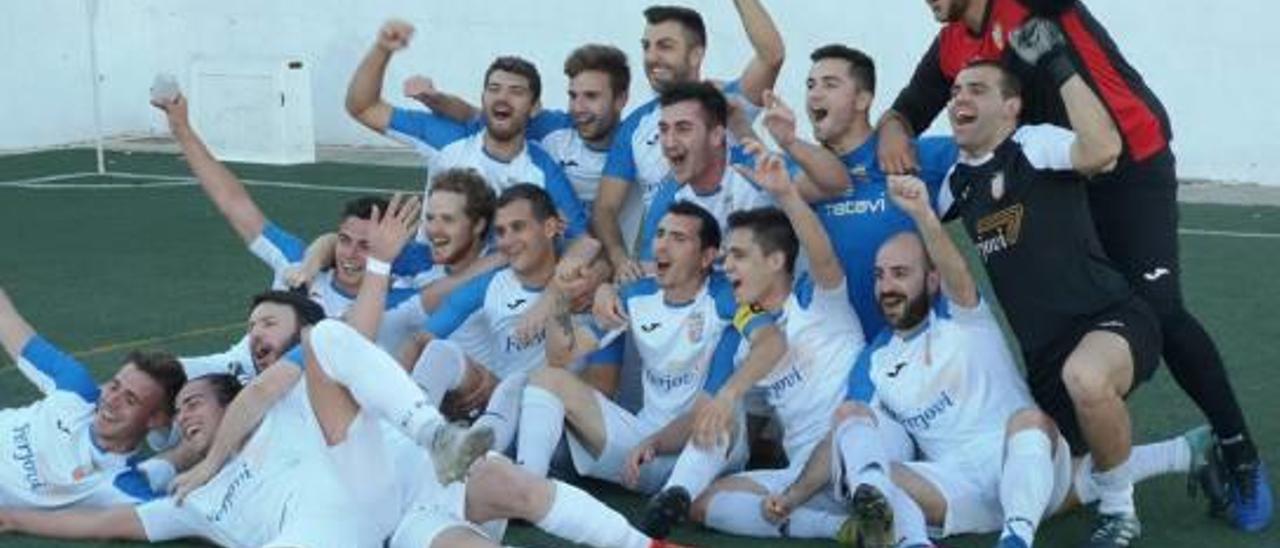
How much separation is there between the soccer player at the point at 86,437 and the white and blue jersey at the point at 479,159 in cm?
154

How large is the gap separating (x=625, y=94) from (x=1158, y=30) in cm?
779

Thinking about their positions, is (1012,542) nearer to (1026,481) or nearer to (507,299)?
(1026,481)

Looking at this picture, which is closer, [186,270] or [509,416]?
[509,416]

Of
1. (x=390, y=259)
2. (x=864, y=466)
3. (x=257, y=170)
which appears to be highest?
(x=390, y=259)

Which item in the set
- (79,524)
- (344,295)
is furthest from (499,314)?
(79,524)

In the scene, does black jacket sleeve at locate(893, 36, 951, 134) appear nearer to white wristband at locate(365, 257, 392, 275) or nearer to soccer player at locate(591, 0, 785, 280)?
soccer player at locate(591, 0, 785, 280)

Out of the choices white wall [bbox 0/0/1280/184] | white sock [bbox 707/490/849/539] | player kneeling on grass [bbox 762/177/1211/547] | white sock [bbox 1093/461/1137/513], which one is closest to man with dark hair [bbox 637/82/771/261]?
player kneeling on grass [bbox 762/177/1211/547]

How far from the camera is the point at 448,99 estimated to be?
8.28m

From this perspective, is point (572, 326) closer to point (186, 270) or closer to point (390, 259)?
point (390, 259)

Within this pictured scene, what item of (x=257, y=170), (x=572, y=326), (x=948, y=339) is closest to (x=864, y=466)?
(x=948, y=339)

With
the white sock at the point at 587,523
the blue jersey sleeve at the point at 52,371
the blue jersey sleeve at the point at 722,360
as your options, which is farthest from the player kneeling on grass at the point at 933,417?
the blue jersey sleeve at the point at 52,371

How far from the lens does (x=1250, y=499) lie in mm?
6371

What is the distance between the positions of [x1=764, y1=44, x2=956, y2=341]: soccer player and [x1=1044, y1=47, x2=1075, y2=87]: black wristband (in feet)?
2.78

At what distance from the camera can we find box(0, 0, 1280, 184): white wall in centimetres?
1477
